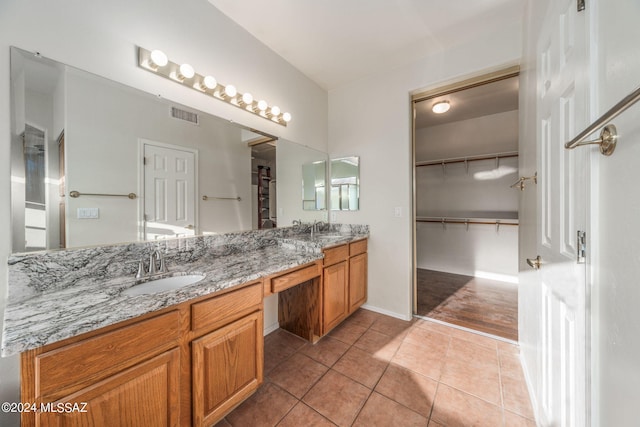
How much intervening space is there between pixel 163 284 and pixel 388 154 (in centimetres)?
221

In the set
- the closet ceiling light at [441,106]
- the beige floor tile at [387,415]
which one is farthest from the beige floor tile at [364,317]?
the closet ceiling light at [441,106]

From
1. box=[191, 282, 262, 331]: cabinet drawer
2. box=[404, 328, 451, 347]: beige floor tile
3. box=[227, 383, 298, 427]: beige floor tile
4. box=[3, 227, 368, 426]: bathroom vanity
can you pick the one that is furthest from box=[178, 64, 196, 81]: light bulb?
box=[404, 328, 451, 347]: beige floor tile

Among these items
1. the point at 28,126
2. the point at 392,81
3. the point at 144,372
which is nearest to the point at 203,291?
the point at 144,372

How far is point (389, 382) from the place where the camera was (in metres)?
1.54

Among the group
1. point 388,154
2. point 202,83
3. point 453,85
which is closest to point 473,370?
point 388,154

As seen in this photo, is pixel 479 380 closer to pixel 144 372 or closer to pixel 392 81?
pixel 144 372

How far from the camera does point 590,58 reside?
2.13 feet

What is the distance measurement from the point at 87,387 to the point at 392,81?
2.97 meters

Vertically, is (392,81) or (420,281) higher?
(392,81)

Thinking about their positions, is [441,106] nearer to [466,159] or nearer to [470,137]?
[466,159]

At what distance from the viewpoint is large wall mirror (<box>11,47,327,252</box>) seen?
3.37 ft

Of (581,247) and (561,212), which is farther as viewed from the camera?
(561,212)

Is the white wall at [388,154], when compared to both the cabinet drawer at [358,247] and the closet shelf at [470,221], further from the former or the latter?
the closet shelf at [470,221]

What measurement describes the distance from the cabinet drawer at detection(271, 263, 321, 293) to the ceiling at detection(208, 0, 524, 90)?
1.91 meters
